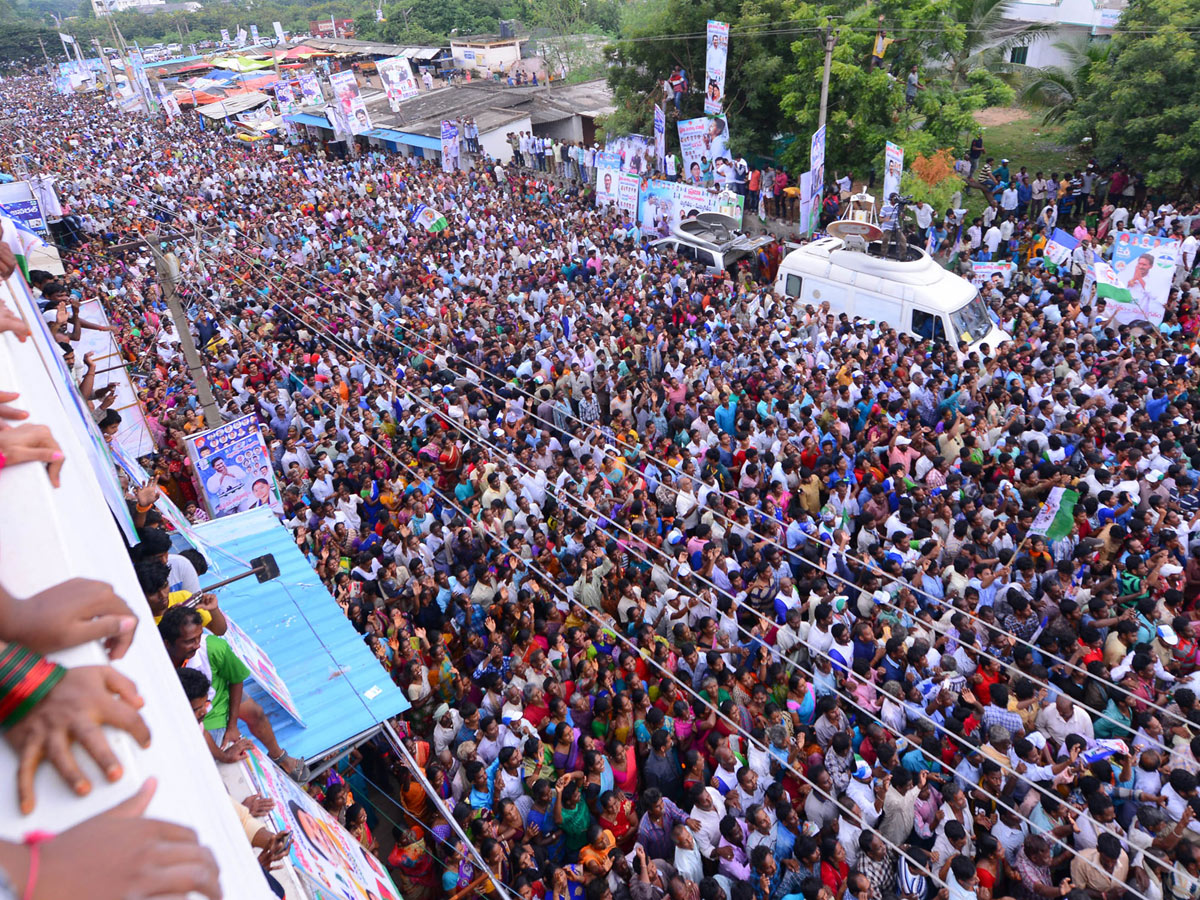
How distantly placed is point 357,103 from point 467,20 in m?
37.3

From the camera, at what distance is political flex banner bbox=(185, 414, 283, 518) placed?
779cm

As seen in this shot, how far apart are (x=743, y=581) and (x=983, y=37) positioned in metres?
17.8

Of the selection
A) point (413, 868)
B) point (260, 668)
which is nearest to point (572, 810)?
point (413, 868)

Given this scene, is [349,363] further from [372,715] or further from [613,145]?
[613,145]

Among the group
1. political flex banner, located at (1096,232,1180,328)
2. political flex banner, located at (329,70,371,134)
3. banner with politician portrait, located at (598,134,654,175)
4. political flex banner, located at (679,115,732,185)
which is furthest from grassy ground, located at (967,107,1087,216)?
political flex banner, located at (329,70,371,134)

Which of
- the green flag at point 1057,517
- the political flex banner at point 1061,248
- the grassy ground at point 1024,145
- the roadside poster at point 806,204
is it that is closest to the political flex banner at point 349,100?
the roadside poster at point 806,204

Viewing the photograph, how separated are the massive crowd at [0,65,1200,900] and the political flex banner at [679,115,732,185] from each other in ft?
16.5

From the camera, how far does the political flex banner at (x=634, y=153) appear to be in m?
18.0

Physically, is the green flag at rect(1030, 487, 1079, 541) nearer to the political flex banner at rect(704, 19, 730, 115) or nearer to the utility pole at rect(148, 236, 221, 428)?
the utility pole at rect(148, 236, 221, 428)

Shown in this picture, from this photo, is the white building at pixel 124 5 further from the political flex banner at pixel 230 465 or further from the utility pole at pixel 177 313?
the political flex banner at pixel 230 465

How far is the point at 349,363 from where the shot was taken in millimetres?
12781

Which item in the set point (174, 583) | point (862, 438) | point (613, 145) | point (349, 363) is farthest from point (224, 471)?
point (613, 145)

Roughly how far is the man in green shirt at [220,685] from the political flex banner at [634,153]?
50.1 feet

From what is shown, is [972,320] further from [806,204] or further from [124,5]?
[124,5]
